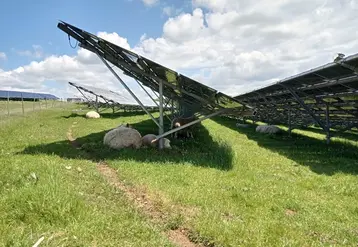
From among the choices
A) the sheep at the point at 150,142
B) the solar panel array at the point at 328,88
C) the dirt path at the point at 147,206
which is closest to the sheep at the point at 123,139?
the sheep at the point at 150,142

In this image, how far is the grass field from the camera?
5.01m

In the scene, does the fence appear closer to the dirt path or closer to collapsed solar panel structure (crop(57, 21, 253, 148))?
collapsed solar panel structure (crop(57, 21, 253, 148))

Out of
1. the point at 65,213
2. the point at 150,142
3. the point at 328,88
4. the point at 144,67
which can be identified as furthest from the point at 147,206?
the point at 328,88

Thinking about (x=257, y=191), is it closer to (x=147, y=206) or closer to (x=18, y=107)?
(x=147, y=206)

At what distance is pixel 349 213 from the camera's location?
666 cm

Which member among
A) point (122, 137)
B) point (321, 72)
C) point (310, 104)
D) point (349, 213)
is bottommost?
point (349, 213)

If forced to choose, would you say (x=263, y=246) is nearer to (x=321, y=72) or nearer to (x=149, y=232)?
(x=149, y=232)

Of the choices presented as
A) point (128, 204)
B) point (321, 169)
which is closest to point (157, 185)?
point (128, 204)

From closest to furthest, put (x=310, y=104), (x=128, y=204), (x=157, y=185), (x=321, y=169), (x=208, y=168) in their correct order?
(x=128, y=204)
(x=157, y=185)
(x=208, y=168)
(x=321, y=169)
(x=310, y=104)

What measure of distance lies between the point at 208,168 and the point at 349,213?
4.12 m

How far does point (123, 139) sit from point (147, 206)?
6.32m

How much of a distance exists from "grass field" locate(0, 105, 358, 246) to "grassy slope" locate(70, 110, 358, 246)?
0.02 metres

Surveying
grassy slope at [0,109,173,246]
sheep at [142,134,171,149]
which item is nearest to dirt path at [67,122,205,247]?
grassy slope at [0,109,173,246]

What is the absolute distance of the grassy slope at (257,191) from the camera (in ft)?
18.0
